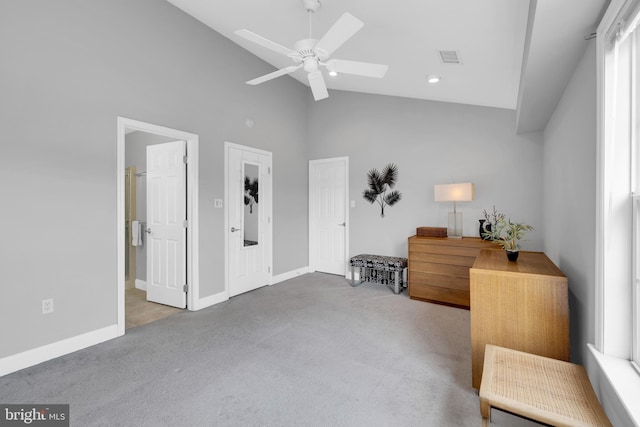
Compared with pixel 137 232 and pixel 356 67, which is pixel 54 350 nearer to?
pixel 137 232

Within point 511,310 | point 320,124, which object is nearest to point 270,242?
point 320,124

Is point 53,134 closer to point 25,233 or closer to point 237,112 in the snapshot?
point 25,233

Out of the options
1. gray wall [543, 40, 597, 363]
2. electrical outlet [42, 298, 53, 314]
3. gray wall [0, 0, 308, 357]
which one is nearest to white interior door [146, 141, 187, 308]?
gray wall [0, 0, 308, 357]

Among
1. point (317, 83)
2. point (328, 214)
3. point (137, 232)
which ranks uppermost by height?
point (317, 83)

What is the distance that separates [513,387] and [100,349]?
10.2 ft

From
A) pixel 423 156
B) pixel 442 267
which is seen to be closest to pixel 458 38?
pixel 423 156

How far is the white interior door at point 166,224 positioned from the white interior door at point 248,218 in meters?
0.60

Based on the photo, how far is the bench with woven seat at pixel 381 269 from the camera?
423 cm

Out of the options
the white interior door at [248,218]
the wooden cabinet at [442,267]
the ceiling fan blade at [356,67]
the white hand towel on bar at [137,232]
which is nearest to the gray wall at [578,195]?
the wooden cabinet at [442,267]

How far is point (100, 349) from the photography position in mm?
2602

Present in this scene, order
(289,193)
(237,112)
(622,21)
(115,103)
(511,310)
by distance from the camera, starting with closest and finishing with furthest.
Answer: (622,21) < (511,310) < (115,103) < (237,112) < (289,193)

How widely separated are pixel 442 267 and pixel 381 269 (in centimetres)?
91

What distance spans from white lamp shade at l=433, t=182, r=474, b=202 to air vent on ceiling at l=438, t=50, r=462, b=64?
1.54 metres

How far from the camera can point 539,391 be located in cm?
137
